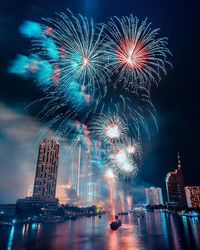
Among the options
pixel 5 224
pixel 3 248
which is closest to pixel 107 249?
pixel 3 248

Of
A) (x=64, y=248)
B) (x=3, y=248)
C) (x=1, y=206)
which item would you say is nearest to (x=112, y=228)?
(x=64, y=248)

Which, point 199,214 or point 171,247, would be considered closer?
point 171,247

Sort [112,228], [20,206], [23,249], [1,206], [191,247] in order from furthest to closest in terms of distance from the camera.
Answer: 1. [20,206]
2. [1,206]
3. [112,228]
4. [23,249]
5. [191,247]

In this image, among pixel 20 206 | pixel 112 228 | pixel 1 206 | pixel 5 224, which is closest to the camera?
pixel 112 228

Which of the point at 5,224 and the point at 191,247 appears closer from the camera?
the point at 191,247

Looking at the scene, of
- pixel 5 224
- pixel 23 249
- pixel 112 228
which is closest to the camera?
pixel 23 249

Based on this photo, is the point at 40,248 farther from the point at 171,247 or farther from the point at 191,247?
the point at 191,247

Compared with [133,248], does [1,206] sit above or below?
above

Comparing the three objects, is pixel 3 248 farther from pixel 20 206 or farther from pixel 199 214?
pixel 199 214

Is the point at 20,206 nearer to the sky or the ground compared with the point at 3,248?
nearer to the sky
